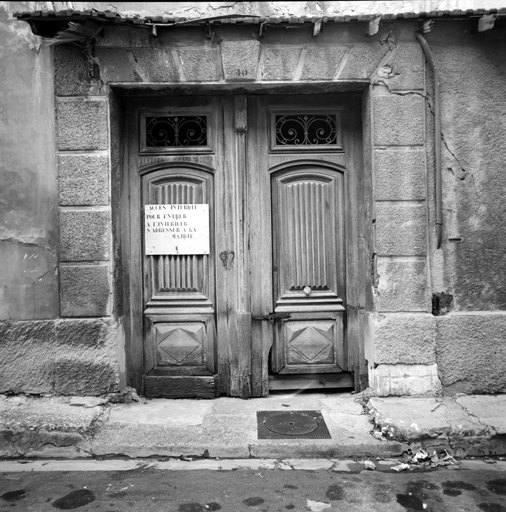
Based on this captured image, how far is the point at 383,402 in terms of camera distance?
4727 mm

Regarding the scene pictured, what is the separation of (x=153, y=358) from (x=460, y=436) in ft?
9.41

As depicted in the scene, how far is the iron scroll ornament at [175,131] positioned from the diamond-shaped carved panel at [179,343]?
5.96 feet

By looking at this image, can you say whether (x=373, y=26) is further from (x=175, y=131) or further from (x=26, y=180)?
(x=26, y=180)

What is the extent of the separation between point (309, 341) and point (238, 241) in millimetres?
1218

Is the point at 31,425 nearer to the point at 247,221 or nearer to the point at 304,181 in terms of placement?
the point at 247,221

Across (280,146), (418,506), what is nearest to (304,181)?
(280,146)

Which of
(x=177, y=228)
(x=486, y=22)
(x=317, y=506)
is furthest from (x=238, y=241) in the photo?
(x=486, y=22)

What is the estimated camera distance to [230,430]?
4371 millimetres

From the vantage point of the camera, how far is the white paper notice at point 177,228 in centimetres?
522

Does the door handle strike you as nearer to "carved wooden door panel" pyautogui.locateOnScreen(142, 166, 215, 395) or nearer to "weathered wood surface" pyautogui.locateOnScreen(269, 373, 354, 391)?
"carved wooden door panel" pyautogui.locateOnScreen(142, 166, 215, 395)

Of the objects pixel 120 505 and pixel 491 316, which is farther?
pixel 491 316

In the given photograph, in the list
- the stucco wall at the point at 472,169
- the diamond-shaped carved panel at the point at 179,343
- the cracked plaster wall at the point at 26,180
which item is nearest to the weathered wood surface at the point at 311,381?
the diamond-shaped carved panel at the point at 179,343

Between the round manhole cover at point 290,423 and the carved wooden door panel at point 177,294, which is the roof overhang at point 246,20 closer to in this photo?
the carved wooden door panel at point 177,294

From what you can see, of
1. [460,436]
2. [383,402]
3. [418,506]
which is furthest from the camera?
[383,402]
